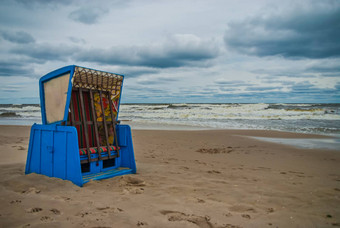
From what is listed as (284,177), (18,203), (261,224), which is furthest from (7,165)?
(284,177)

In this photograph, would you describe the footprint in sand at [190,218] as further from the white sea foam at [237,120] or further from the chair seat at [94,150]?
the white sea foam at [237,120]

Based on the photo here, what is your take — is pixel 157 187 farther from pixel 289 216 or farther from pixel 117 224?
pixel 289 216

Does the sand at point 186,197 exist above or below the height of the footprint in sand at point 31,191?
below

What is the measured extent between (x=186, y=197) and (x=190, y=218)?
0.88 metres

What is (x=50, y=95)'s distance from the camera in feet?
16.5

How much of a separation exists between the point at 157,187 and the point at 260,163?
3879 millimetres

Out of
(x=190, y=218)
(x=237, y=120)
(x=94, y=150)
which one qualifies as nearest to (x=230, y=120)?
(x=237, y=120)

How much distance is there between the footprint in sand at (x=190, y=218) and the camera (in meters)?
3.04

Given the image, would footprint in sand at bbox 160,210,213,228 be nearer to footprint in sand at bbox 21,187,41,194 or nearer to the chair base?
the chair base

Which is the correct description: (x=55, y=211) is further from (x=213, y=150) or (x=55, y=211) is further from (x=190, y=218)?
(x=213, y=150)

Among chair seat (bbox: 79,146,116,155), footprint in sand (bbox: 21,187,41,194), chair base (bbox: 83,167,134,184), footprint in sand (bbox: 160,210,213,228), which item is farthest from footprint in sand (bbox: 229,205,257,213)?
footprint in sand (bbox: 21,187,41,194)

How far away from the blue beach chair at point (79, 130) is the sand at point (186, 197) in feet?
1.08

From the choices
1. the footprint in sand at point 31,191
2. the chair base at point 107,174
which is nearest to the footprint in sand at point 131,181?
the chair base at point 107,174

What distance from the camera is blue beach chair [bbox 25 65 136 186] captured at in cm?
449
